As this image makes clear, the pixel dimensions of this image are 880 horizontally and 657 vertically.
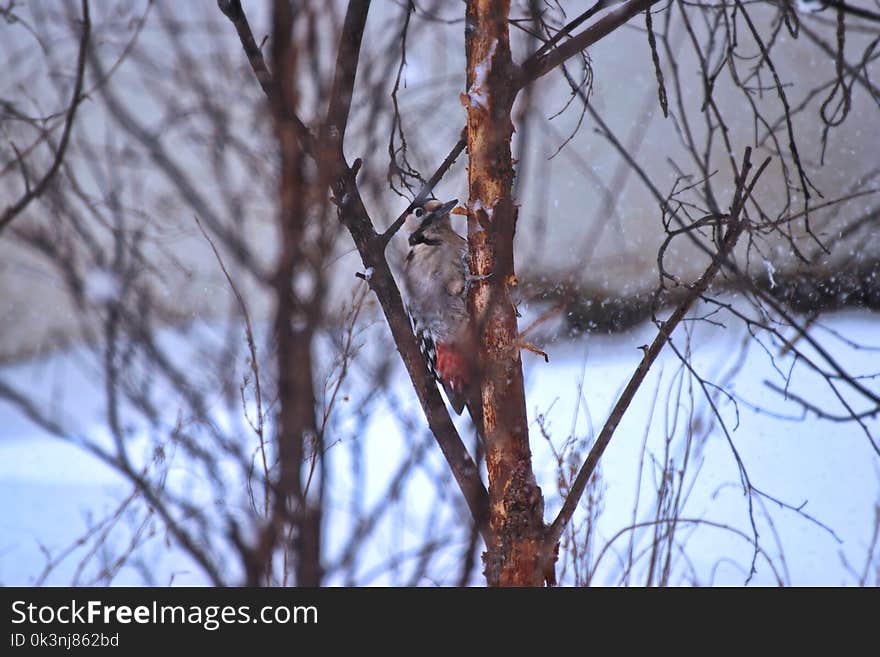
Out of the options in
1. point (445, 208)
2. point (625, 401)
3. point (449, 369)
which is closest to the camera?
point (625, 401)

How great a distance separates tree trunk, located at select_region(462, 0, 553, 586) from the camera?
33.4 inches

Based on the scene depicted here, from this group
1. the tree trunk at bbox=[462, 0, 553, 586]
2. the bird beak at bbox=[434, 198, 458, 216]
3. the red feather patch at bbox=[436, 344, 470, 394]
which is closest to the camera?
the tree trunk at bbox=[462, 0, 553, 586]

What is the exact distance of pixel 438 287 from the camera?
4.31ft

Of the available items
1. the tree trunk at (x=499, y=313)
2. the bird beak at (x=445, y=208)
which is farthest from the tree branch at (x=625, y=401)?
the bird beak at (x=445, y=208)

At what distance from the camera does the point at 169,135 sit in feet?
4.88

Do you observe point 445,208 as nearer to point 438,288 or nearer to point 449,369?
point 438,288

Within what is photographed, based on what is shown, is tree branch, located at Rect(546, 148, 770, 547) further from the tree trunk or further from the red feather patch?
the red feather patch

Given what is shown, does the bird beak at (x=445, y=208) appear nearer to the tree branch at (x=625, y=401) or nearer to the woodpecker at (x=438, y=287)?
the woodpecker at (x=438, y=287)

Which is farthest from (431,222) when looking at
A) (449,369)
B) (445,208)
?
(449,369)

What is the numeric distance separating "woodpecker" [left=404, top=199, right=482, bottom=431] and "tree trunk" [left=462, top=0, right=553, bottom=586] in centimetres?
34

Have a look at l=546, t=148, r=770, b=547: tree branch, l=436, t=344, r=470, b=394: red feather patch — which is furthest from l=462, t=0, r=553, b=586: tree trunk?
l=436, t=344, r=470, b=394: red feather patch

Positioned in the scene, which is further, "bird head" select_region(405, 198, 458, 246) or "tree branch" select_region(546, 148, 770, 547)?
"bird head" select_region(405, 198, 458, 246)

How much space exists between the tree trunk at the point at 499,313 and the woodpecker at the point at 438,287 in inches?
13.2

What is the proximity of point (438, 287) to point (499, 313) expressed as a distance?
456 mm
